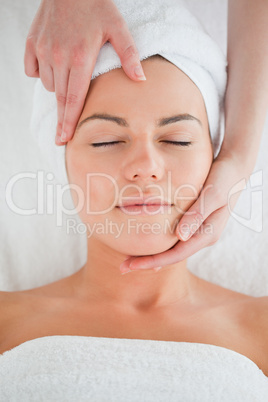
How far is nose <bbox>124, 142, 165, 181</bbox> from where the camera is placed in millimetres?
1216

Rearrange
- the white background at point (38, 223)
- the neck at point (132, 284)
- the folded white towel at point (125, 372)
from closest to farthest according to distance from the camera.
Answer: the folded white towel at point (125, 372), the neck at point (132, 284), the white background at point (38, 223)

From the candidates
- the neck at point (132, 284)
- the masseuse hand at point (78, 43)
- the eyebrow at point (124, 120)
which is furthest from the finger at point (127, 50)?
the neck at point (132, 284)

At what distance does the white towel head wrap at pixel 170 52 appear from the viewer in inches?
51.6

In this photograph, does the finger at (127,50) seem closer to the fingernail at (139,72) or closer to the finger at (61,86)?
the fingernail at (139,72)

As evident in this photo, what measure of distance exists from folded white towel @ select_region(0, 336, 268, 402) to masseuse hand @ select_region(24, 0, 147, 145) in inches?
26.1

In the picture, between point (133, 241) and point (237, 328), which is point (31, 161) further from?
point (237, 328)

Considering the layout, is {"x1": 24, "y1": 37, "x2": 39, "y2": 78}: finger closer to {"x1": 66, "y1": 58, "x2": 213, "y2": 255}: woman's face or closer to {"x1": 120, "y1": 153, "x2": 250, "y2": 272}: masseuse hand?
{"x1": 66, "y1": 58, "x2": 213, "y2": 255}: woman's face

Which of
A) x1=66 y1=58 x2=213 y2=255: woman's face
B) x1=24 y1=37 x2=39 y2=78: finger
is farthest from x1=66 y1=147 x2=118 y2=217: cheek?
x1=24 y1=37 x2=39 y2=78: finger

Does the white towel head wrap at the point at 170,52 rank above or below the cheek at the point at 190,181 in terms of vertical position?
above

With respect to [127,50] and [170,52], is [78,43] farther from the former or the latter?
[170,52]

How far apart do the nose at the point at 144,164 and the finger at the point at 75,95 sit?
0.70 ft

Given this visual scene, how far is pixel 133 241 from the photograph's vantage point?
127cm

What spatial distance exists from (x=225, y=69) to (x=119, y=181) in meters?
0.59

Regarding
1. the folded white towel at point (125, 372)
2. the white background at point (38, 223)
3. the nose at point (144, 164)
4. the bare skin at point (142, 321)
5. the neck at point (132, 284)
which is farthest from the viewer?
the white background at point (38, 223)
